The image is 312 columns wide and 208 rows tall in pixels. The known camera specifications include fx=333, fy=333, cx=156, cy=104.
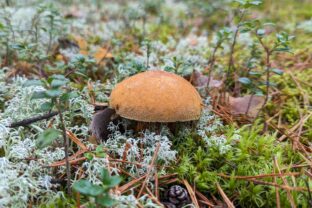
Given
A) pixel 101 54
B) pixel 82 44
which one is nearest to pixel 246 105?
pixel 101 54

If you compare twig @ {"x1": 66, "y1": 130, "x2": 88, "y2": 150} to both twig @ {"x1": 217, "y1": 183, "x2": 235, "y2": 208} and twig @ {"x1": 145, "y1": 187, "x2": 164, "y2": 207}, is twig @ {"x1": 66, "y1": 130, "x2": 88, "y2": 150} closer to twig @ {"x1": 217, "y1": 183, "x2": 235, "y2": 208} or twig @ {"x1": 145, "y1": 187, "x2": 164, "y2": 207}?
twig @ {"x1": 145, "y1": 187, "x2": 164, "y2": 207}

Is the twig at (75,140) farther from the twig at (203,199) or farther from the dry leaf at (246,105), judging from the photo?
the dry leaf at (246,105)

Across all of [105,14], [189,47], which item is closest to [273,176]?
[189,47]

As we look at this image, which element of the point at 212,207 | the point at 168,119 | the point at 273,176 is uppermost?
the point at 168,119

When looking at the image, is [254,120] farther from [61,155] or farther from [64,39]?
[64,39]

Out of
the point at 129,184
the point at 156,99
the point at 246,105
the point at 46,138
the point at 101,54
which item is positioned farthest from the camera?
the point at 101,54

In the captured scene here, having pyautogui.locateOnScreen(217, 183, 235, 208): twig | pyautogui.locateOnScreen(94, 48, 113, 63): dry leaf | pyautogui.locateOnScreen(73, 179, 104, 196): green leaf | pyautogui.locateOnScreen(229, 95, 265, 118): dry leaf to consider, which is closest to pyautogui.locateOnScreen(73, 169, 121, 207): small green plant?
pyautogui.locateOnScreen(73, 179, 104, 196): green leaf

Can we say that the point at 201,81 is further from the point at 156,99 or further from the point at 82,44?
the point at 82,44

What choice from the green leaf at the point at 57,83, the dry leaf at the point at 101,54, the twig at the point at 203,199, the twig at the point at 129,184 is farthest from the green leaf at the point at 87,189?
the dry leaf at the point at 101,54
